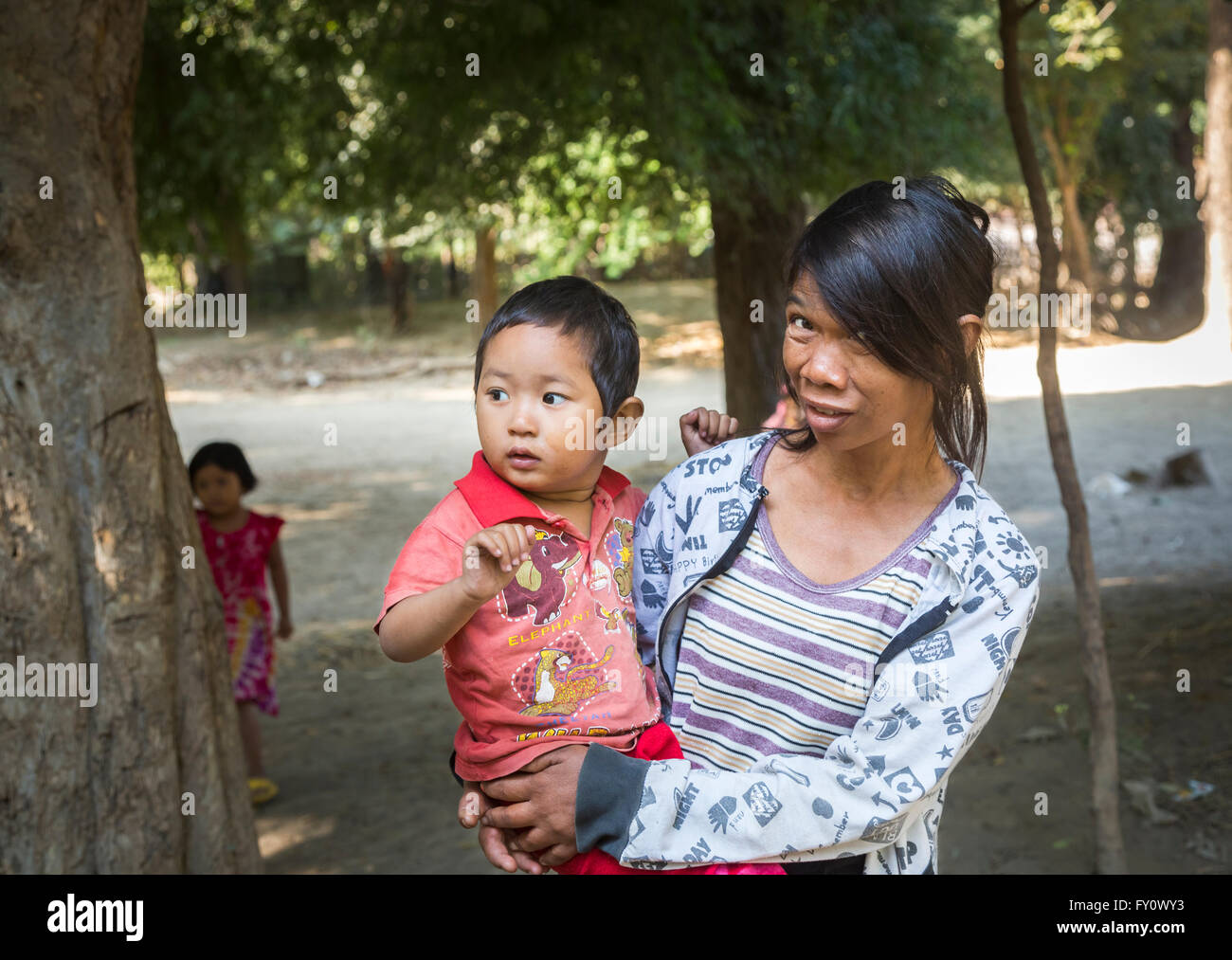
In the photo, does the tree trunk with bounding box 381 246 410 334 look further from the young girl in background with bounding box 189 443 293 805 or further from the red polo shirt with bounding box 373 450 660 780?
the red polo shirt with bounding box 373 450 660 780

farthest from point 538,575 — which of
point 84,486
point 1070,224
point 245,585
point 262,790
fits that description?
point 1070,224

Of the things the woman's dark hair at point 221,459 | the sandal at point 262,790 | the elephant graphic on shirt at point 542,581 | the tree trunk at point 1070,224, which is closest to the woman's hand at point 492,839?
the elephant graphic on shirt at point 542,581

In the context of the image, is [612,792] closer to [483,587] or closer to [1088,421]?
[483,587]

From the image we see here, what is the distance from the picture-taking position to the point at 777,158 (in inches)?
237

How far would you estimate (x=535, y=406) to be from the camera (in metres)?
1.76

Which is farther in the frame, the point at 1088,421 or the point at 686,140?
the point at 1088,421

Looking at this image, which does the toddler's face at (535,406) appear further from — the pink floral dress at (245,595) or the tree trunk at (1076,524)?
the pink floral dress at (245,595)

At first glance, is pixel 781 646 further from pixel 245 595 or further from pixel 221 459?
pixel 245 595

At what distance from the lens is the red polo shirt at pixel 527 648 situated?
173 cm

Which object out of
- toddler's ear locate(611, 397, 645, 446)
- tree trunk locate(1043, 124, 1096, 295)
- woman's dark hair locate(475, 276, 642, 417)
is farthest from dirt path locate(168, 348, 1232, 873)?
tree trunk locate(1043, 124, 1096, 295)

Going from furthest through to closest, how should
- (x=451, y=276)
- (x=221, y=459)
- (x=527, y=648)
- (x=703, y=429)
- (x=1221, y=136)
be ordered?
(x=451, y=276) < (x=1221, y=136) < (x=221, y=459) < (x=703, y=429) < (x=527, y=648)

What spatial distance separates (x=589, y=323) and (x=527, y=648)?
1.71 feet
